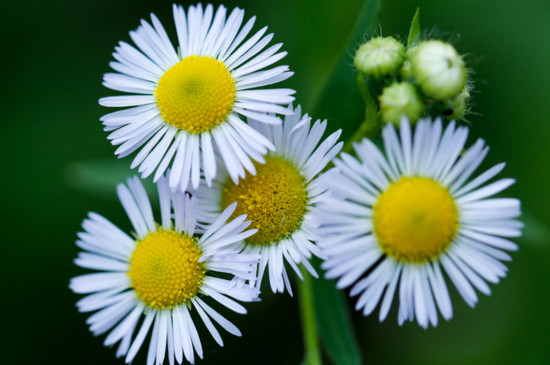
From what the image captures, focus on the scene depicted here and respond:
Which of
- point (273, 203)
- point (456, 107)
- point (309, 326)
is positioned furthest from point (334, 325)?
point (456, 107)

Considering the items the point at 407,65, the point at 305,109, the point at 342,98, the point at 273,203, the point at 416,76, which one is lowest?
the point at 273,203

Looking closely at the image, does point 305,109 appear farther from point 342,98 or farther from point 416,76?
point 416,76

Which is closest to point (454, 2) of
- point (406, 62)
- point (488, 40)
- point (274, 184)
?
point (488, 40)

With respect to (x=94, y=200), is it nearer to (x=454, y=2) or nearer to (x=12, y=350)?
(x=12, y=350)

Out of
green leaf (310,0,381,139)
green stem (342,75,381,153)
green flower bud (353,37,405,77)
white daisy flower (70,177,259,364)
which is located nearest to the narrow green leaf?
green leaf (310,0,381,139)

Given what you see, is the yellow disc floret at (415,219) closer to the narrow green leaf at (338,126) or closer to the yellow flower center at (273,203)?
the yellow flower center at (273,203)

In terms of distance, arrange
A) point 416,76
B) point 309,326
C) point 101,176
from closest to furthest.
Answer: point 416,76, point 309,326, point 101,176
